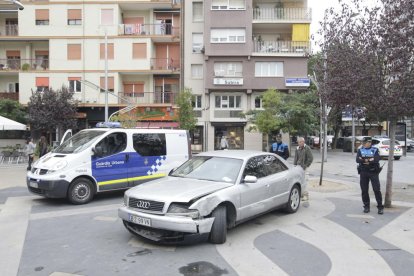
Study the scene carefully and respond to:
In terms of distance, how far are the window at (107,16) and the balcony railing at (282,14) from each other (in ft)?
40.7

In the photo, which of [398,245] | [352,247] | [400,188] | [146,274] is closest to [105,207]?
[146,274]

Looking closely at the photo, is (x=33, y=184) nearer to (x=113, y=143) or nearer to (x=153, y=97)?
(x=113, y=143)

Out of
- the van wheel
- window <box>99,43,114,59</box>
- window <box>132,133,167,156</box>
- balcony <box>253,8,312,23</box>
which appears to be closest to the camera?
the van wheel

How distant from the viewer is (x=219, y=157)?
7.63m

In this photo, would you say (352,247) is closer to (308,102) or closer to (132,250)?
(132,250)

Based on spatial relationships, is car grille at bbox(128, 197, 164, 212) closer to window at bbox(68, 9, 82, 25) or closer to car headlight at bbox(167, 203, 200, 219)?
car headlight at bbox(167, 203, 200, 219)

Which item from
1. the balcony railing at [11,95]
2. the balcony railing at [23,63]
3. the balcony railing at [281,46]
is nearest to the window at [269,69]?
the balcony railing at [281,46]

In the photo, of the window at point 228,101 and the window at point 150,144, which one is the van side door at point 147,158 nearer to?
the window at point 150,144

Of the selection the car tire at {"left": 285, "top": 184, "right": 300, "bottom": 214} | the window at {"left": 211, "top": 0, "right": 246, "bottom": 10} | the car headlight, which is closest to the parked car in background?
the window at {"left": 211, "top": 0, "right": 246, "bottom": 10}

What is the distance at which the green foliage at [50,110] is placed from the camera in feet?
96.9

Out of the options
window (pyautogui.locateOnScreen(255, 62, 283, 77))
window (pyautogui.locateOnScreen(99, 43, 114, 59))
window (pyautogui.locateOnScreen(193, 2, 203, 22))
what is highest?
window (pyautogui.locateOnScreen(193, 2, 203, 22))

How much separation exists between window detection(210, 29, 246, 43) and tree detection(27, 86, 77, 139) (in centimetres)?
1273

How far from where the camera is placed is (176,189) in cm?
634

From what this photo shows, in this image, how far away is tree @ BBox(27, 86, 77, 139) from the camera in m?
29.5
